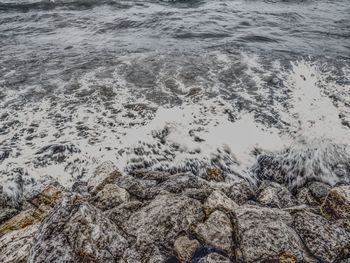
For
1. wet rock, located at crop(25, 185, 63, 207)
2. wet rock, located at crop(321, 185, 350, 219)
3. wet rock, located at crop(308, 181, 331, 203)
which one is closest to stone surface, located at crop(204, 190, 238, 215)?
wet rock, located at crop(321, 185, 350, 219)

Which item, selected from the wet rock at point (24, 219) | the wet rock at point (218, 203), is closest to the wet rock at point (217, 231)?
the wet rock at point (218, 203)

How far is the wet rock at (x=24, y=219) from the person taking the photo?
17.4 feet

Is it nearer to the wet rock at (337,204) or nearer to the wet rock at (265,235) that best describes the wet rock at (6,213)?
the wet rock at (265,235)

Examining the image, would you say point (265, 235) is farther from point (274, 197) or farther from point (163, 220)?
point (163, 220)

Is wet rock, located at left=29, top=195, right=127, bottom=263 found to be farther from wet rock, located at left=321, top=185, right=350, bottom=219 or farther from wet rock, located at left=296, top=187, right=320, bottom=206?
wet rock, located at left=296, top=187, right=320, bottom=206

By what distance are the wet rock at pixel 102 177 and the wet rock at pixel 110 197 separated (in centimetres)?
34

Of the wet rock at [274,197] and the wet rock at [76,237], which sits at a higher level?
the wet rock at [76,237]

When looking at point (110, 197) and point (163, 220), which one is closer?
point (163, 220)

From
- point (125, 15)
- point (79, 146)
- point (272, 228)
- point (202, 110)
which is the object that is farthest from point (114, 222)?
point (125, 15)

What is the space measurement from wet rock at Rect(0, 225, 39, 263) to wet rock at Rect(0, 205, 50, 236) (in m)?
0.30

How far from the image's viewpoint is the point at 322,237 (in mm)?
4551

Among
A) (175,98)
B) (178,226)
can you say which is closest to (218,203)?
(178,226)

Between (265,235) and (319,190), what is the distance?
2.10 metres

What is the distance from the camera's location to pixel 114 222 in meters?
4.94
